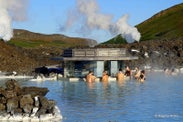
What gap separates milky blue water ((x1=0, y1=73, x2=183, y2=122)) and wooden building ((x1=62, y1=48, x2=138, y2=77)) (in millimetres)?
6357

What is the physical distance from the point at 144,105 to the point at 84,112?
4.69m

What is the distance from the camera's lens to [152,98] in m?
39.1

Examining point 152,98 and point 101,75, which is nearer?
point 152,98

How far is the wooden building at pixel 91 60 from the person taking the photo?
5931cm

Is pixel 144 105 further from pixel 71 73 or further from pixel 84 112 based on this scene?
pixel 71 73

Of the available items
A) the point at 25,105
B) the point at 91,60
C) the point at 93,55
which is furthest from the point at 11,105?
the point at 93,55

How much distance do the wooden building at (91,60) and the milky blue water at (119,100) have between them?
636cm

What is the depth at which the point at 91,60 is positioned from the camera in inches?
2327

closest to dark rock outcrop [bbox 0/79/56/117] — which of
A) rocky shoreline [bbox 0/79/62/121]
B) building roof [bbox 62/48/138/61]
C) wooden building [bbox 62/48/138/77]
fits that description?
rocky shoreline [bbox 0/79/62/121]

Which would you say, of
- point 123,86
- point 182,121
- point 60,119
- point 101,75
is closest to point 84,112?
point 60,119

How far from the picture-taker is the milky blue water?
31.0 meters

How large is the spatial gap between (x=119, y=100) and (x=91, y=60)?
70.1ft

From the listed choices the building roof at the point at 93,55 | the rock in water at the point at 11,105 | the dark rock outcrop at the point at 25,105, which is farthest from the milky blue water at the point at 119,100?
the building roof at the point at 93,55

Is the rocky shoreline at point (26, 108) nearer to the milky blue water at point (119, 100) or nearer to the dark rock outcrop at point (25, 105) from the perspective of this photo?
the dark rock outcrop at point (25, 105)
